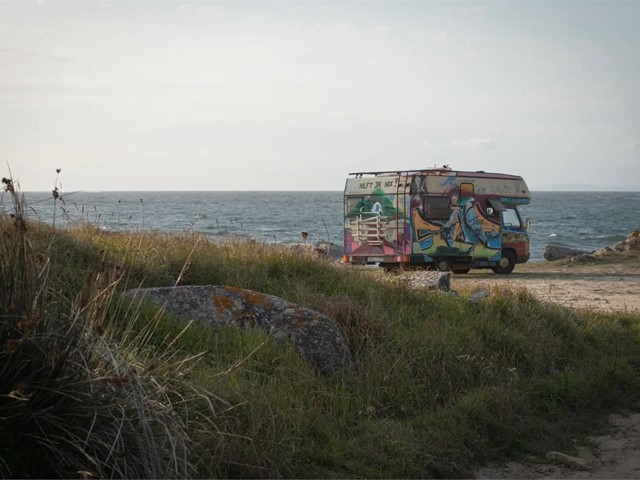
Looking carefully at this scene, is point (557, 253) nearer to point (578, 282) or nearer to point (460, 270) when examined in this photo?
point (460, 270)

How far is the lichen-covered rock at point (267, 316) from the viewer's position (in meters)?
7.09

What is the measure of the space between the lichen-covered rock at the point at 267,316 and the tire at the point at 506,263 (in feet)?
55.9

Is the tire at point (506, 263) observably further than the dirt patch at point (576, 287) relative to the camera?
Yes

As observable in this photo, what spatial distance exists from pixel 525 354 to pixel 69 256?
5150mm

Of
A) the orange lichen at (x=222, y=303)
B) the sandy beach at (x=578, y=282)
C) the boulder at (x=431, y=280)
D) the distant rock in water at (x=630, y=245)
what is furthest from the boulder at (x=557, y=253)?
the orange lichen at (x=222, y=303)

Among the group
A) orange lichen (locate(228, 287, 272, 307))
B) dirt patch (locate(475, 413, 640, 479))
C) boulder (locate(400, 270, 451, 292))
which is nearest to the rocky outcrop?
boulder (locate(400, 270, 451, 292))

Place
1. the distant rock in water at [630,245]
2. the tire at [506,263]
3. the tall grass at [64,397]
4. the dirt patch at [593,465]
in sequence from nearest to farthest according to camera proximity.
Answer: the tall grass at [64,397]
the dirt patch at [593,465]
the tire at [506,263]
the distant rock in water at [630,245]

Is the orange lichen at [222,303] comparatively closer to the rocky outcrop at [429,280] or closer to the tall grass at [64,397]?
the tall grass at [64,397]

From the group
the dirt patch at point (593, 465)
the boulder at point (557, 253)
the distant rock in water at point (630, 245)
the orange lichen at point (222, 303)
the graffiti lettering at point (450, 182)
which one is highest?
the graffiti lettering at point (450, 182)

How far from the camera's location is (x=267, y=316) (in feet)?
24.1

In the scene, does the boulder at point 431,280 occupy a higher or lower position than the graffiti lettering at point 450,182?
lower

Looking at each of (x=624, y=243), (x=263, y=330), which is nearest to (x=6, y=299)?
(x=263, y=330)

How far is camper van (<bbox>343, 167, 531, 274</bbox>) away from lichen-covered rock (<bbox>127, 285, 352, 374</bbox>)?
1442cm

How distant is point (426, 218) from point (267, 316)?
1481 cm
